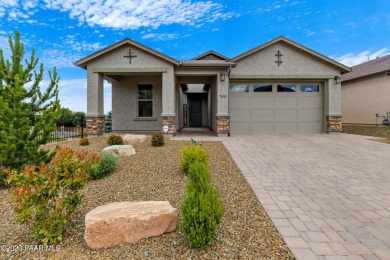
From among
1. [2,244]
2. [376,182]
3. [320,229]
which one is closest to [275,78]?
[376,182]

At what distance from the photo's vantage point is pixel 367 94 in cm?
1498

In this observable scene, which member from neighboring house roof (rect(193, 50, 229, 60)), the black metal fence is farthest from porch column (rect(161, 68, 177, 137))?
neighboring house roof (rect(193, 50, 229, 60))

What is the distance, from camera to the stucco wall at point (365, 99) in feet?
45.1

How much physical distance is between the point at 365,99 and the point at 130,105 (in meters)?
16.9

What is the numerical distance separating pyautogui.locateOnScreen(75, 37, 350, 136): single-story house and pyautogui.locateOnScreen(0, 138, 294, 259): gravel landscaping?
624cm

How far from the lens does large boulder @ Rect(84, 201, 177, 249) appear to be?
7.62 feet

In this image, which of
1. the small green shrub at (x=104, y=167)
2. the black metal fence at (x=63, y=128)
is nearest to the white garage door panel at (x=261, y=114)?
the small green shrub at (x=104, y=167)

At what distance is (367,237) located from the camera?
247cm

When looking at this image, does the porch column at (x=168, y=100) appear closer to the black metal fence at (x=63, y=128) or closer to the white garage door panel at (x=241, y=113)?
the white garage door panel at (x=241, y=113)

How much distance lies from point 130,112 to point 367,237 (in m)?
12.5

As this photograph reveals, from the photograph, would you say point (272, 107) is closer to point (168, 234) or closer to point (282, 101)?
point (282, 101)

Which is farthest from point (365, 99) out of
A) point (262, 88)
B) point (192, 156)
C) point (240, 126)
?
point (192, 156)

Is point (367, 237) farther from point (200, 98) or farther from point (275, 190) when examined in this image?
point (200, 98)

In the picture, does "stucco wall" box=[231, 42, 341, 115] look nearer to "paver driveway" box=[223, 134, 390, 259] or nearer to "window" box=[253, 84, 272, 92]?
"window" box=[253, 84, 272, 92]
